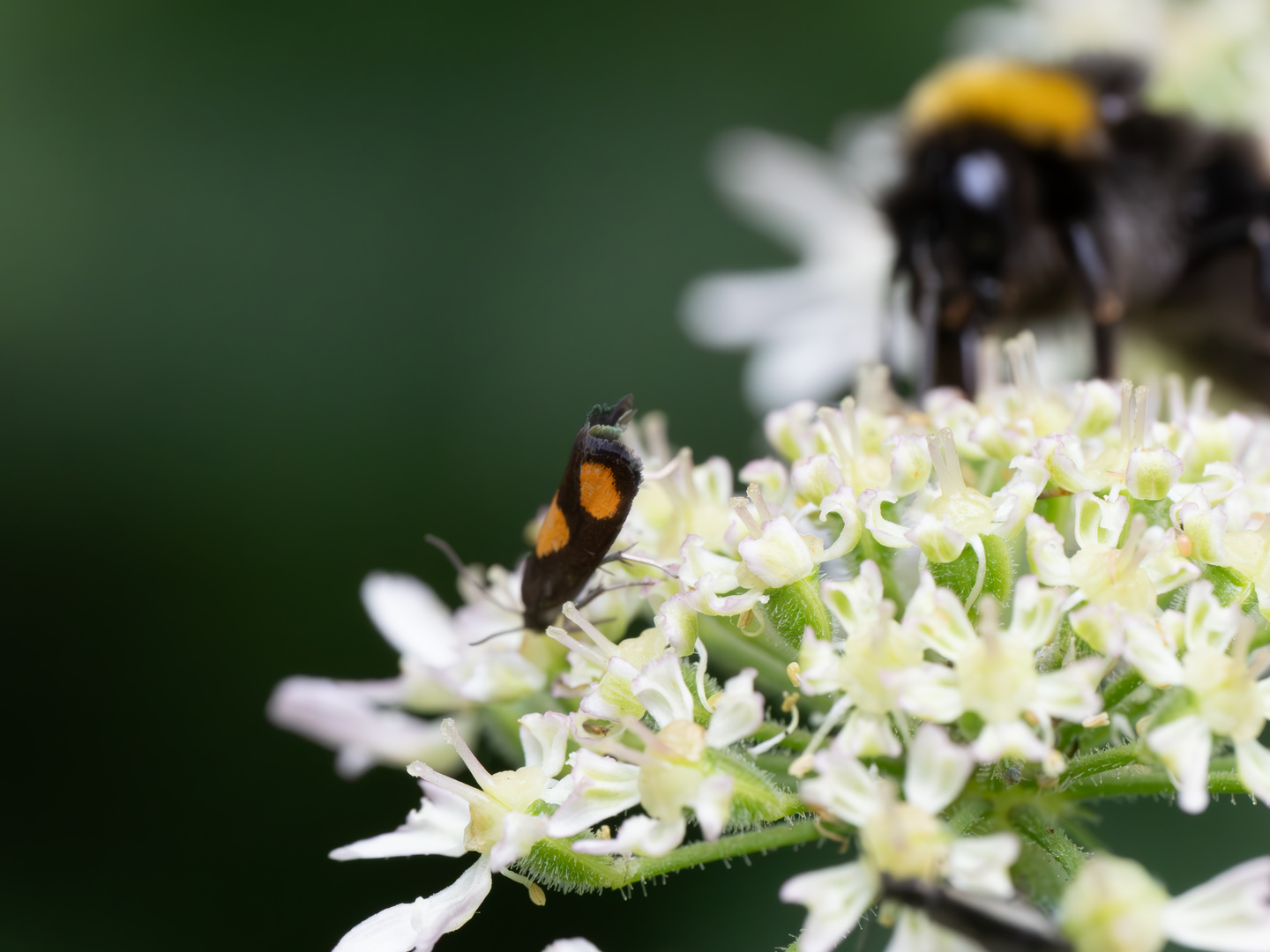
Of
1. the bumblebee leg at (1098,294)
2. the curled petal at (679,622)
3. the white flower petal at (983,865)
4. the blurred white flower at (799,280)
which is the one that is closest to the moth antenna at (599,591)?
the curled petal at (679,622)

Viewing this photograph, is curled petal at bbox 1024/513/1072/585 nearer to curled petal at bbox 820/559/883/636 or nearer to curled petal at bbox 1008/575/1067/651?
curled petal at bbox 1008/575/1067/651

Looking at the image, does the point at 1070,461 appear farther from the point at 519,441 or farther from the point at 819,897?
the point at 519,441

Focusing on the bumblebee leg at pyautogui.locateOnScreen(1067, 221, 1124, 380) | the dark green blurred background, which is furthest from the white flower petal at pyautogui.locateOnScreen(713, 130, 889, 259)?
the bumblebee leg at pyautogui.locateOnScreen(1067, 221, 1124, 380)

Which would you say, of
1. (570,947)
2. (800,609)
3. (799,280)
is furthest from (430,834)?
(799,280)

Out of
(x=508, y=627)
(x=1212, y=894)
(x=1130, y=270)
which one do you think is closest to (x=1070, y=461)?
(x=1212, y=894)

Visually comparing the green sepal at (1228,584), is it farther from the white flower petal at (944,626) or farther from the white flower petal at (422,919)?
the white flower petal at (422,919)
